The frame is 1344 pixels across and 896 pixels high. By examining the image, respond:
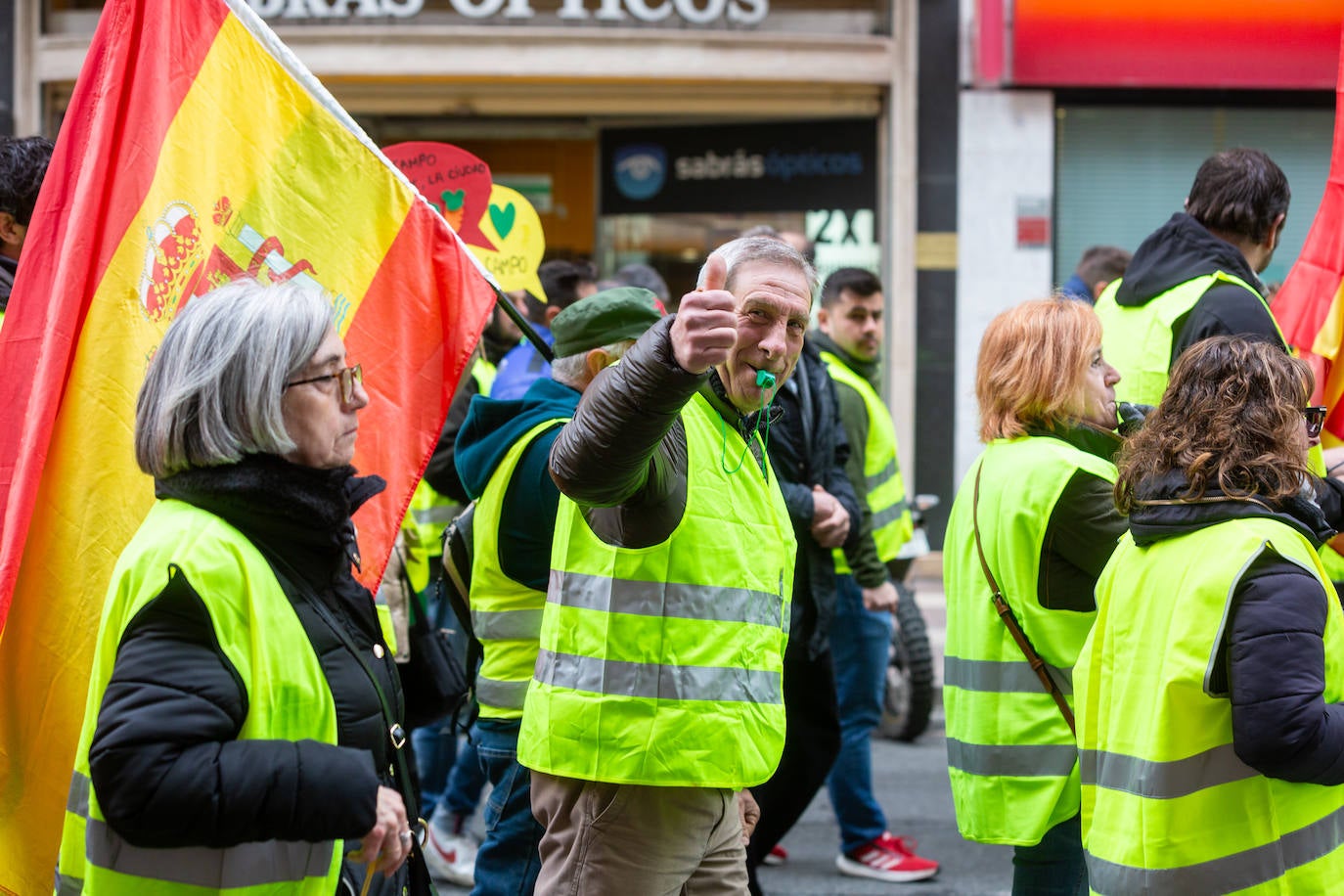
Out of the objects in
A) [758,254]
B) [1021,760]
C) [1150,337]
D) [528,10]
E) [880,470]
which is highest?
[528,10]

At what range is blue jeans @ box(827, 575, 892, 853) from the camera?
18.3 feet

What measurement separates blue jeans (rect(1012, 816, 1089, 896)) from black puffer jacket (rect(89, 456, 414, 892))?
1.89 m

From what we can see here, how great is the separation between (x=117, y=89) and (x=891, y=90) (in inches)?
354

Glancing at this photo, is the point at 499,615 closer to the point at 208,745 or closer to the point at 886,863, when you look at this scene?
the point at 208,745

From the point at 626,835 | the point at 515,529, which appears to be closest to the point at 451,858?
the point at 515,529

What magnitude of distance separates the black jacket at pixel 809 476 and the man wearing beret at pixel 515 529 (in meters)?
0.92

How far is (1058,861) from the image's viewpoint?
351 centimetres

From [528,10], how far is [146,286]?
871 centimetres

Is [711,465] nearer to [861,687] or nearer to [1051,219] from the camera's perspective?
[861,687]

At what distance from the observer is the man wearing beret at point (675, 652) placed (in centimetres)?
278

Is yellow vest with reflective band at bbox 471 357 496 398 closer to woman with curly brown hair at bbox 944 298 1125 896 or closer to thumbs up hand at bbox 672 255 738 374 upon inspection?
woman with curly brown hair at bbox 944 298 1125 896

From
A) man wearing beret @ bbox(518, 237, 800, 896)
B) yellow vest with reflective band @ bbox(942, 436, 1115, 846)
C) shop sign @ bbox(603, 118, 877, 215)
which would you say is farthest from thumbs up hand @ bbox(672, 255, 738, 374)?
shop sign @ bbox(603, 118, 877, 215)

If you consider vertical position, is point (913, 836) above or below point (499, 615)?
below

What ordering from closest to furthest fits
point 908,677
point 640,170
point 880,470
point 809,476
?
point 809,476 < point 880,470 < point 908,677 < point 640,170
